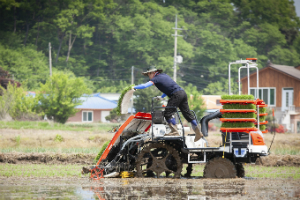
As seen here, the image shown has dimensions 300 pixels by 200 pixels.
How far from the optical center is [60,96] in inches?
1843

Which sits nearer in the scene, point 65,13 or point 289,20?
point 65,13

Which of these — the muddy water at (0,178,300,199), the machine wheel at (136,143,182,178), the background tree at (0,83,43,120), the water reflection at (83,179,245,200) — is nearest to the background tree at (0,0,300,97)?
the background tree at (0,83,43,120)

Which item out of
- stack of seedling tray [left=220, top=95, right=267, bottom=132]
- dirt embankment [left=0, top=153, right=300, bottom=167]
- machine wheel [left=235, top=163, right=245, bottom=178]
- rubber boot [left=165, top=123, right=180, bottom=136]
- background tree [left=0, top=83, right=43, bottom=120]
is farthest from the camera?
background tree [left=0, top=83, right=43, bottom=120]

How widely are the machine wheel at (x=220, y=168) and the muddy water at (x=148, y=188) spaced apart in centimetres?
28

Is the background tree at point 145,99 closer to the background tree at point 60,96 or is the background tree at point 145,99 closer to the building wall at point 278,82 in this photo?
the background tree at point 60,96

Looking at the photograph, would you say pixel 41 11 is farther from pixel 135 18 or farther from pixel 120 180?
pixel 120 180

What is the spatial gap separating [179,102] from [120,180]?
2328 millimetres

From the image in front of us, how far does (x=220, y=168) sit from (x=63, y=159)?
23.4 feet

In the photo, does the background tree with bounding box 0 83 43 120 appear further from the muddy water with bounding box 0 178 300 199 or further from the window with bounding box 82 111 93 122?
the muddy water with bounding box 0 178 300 199

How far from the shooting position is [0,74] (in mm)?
57344

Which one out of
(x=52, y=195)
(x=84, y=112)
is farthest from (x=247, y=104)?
(x=84, y=112)

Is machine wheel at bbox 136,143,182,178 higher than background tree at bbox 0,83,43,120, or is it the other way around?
background tree at bbox 0,83,43,120

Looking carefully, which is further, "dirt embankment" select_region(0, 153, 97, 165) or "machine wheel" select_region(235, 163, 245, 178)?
"dirt embankment" select_region(0, 153, 97, 165)

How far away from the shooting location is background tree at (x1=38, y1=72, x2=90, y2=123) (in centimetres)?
4666
